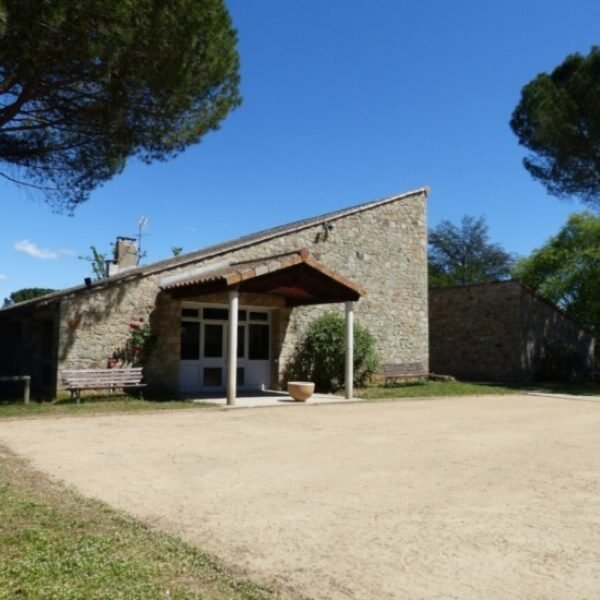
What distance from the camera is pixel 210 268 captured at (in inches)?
574

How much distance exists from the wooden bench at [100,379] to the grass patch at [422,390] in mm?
5597

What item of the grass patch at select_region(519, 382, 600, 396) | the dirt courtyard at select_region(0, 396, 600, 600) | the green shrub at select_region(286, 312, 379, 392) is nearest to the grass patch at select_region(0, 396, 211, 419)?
the dirt courtyard at select_region(0, 396, 600, 600)

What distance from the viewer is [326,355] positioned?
1579cm

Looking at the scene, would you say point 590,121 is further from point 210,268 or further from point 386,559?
point 386,559

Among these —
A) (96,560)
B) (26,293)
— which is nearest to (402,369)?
(96,560)

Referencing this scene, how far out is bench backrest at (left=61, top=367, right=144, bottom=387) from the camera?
11984 millimetres

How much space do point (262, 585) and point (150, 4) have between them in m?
10.2

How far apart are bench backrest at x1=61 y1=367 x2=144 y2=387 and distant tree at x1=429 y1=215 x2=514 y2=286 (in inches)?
1252

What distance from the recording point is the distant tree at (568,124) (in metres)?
19.4

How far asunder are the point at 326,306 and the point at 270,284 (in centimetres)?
349

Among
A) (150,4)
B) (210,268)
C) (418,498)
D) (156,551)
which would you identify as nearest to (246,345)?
(210,268)

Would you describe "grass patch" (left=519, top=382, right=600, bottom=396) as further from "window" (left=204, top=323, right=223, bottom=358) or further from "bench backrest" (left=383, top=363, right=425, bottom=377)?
"window" (left=204, top=323, right=223, bottom=358)

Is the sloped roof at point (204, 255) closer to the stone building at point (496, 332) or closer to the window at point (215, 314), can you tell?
the window at point (215, 314)

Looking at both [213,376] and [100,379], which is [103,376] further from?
[213,376]
